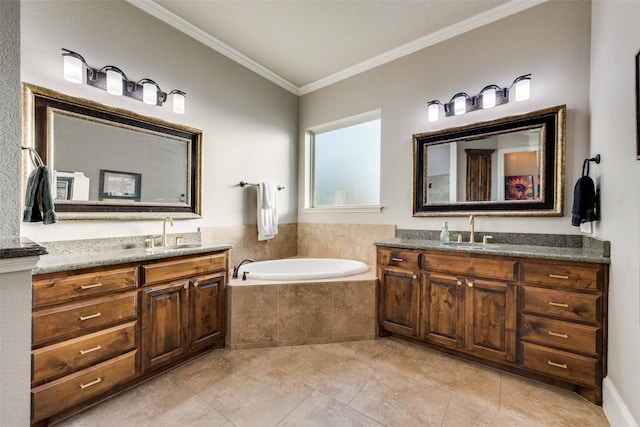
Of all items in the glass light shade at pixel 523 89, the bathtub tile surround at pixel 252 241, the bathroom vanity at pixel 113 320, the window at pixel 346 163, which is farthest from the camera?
the window at pixel 346 163

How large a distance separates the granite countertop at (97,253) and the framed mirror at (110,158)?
0.64 feet

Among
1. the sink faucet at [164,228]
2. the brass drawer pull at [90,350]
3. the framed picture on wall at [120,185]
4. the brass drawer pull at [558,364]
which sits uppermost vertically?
the framed picture on wall at [120,185]

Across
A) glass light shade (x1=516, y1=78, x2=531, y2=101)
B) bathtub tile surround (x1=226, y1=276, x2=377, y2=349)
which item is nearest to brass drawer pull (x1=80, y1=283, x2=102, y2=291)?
bathtub tile surround (x1=226, y1=276, x2=377, y2=349)

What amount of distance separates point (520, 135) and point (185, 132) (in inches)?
115

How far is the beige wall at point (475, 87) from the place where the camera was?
2092 millimetres

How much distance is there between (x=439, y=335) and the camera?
2.19 m

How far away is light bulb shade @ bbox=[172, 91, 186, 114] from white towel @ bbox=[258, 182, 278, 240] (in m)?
1.04

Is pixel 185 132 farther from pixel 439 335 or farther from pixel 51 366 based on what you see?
pixel 439 335

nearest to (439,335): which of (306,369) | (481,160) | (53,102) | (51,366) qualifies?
(306,369)

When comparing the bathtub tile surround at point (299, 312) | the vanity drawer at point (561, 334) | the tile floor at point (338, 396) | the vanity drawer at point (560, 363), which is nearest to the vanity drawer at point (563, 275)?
the vanity drawer at point (561, 334)

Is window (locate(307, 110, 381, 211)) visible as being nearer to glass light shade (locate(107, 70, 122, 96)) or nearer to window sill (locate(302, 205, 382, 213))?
window sill (locate(302, 205, 382, 213))

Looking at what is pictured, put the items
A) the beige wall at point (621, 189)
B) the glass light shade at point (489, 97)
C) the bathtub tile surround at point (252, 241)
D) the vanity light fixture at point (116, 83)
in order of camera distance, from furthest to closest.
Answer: the bathtub tile surround at point (252, 241)
the glass light shade at point (489, 97)
the vanity light fixture at point (116, 83)
the beige wall at point (621, 189)

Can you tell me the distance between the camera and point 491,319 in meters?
1.97

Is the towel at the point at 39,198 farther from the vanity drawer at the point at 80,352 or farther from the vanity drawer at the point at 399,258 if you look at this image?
the vanity drawer at the point at 399,258
